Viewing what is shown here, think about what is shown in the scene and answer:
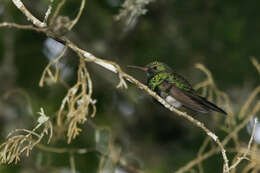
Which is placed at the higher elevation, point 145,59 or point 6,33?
point 6,33

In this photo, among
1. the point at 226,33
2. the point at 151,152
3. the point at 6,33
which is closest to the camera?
the point at 6,33

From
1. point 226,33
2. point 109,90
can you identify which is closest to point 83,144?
point 109,90

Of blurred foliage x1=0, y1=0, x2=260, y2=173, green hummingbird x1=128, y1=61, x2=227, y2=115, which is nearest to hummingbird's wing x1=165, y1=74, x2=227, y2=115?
green hummingbird x1=128, y1=61, x2=227, y2=115

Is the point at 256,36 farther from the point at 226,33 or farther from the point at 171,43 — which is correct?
the point at 171,43

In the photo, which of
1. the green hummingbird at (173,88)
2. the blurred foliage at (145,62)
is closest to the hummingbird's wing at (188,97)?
the green hummingbird at (173,88)

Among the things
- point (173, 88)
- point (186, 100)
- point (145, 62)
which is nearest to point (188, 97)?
point (186, 100)
